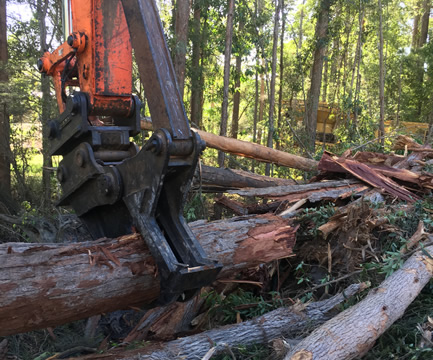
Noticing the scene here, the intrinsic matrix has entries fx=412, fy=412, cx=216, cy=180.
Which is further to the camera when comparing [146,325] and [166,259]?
[146,325]

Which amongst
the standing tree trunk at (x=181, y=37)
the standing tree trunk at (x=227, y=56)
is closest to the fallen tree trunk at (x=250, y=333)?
the standing tree trunk at (x=227, y=56)

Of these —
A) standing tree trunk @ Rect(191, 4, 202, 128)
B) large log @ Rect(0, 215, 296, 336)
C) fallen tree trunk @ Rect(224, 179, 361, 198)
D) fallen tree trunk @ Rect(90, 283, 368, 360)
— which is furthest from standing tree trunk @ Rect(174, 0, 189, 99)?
fallen tree trunk @ Rect(90, 283, 368, 360)

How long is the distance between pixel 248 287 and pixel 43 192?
24.3 ft

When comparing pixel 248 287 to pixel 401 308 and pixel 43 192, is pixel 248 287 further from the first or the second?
pixel 43 192

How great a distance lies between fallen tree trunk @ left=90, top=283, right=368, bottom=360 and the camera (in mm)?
2746

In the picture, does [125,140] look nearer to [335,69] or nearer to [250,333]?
[250,333]

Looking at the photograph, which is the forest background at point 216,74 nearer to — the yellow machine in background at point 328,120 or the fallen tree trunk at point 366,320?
the yellow machine in background at point 328,120

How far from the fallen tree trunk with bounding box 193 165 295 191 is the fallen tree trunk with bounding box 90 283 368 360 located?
9.24ft

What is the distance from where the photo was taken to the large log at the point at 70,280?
260cm

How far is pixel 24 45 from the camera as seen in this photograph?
11.0 metres

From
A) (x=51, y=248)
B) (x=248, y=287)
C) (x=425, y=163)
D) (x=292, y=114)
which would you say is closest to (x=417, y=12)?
(x=292, y=114)

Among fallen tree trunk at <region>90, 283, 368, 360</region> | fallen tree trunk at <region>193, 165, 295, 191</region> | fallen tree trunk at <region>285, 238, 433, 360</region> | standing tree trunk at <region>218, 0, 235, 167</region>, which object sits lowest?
fallen tree trunk at <region>90, 283, 368, 360</region>

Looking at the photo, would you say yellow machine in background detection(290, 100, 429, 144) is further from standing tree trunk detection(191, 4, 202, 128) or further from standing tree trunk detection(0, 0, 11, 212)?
standing tree trunk detection(0, 0, 11, 212)

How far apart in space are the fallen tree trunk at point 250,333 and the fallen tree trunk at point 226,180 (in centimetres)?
282
